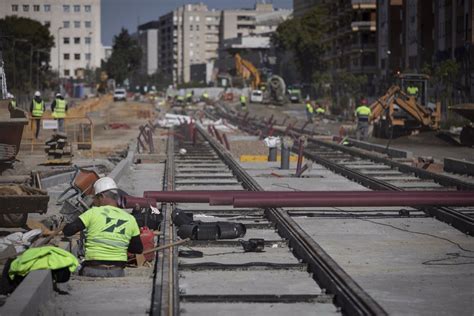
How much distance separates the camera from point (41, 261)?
10.4 metres

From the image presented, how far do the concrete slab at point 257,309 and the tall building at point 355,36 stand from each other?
88.9m

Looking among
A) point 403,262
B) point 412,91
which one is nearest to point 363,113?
point 412,91

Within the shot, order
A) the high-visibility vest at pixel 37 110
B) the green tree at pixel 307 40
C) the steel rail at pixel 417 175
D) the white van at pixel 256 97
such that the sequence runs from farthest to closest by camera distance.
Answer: the green tree at pixel 307 40, the white van at pixel 256 97, the high-visibility vest at pixel 37 110, the steel rail at pixel 417 175

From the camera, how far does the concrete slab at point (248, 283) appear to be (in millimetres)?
10812

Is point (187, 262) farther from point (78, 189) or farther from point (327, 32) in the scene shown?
point (327, 32)

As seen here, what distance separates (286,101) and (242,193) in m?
88.3

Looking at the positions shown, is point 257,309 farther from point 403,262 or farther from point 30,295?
point 403,262

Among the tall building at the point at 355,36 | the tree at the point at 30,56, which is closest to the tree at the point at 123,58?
the tall building at the point at 355,36

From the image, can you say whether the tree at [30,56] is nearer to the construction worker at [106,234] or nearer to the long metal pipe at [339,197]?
the long metal pipe at [339,197]

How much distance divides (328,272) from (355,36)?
9880 cm

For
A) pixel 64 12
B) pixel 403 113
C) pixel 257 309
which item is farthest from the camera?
pixel 403 113

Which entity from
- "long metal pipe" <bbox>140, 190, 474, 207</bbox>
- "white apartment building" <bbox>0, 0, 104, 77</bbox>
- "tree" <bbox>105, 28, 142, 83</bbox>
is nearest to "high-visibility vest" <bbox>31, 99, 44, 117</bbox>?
"white apartment building" <bbox>0, 0, 104, 77</bbox>

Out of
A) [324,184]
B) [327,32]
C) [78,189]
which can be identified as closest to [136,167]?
[324,184]

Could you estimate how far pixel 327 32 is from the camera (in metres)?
127
